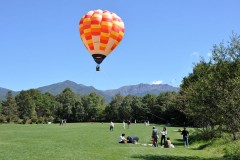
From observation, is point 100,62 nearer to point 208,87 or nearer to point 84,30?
point 84,30

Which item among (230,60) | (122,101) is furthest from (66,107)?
(230,60)

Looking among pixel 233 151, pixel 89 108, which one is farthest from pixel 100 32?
pixel 89 108

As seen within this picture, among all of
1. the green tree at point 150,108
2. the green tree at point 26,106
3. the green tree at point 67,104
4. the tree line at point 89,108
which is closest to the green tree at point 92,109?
the tree line at point 89,108

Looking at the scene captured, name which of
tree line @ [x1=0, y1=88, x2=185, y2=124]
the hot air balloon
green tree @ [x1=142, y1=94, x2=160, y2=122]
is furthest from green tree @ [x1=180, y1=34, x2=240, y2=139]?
tree line @ [x1=0, y1=88, x2=185, y2=124]

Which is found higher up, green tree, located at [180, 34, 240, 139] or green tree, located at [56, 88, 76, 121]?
green tree, located at [56, 88, 76, 121]

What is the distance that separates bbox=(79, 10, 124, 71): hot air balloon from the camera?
35909 mm

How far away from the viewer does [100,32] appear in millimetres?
36000

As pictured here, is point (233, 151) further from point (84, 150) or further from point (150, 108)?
point (150, 108)

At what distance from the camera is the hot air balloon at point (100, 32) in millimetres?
35909

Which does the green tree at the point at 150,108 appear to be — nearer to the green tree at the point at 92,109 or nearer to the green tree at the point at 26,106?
the green tree at the point at 92,109

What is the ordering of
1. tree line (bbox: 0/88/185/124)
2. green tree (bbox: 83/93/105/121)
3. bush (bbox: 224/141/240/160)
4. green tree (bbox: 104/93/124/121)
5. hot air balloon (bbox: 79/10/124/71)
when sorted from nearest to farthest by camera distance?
1. bush (bbox: 224/141/240/160)
2. hot air balloon (bbox: 79/10/124/71)
3. tree line (bbox: 0/88/185/124)
4. green tree (bbox: 104/93/124/121)
5. green tree (bbox: 83/93/105/121)

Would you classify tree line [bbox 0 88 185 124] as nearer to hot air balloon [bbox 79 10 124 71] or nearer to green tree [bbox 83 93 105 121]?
green tree [bbox 83 93 105 121]

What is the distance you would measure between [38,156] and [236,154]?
49.3ft

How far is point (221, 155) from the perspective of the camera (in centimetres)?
3112
